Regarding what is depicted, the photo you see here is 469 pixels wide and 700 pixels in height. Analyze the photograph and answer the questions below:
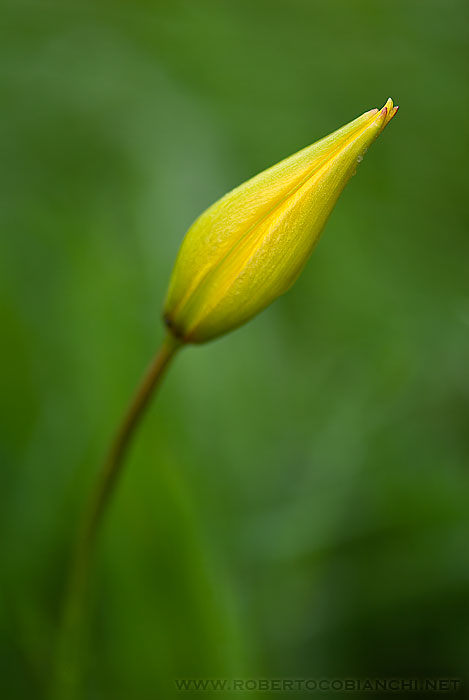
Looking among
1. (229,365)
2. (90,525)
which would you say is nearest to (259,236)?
(90,525)

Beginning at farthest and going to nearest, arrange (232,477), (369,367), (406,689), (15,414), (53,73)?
(53,73) → (369,367) → (232,477) → (15,414) → (406,689)

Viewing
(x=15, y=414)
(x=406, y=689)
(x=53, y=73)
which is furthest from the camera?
(x=53, y=73)

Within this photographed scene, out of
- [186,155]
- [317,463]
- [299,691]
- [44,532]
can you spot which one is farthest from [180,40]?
[299,691]

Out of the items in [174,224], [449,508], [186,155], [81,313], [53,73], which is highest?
[53,73]

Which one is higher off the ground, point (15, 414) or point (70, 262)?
point (70, 262)

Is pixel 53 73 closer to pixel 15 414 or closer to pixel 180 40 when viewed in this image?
pixel 180 40

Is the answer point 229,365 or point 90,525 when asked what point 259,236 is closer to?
point 90,525

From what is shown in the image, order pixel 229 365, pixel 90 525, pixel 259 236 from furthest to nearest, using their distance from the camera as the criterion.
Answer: pixel 229 365, pixel 90 525, pixel 259 236
